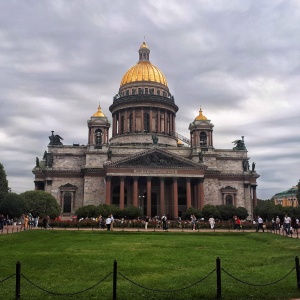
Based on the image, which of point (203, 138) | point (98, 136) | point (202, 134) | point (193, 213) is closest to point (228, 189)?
point (203, 138)

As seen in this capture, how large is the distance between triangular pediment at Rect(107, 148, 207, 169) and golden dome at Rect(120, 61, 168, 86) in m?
25.6

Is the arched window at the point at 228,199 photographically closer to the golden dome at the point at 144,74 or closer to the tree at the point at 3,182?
the golden dome at the point at 144,74

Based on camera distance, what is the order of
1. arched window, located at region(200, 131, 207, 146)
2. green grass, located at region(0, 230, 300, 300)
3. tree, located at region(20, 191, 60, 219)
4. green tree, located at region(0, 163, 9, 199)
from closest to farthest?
green grass, located at region(0, 230, 300, 300)
green tree, located at region(0, 163, 9, 199)
tree, located at region(20, 191, 60, 219)
arched window, located at region(200, 131, 207, 146)

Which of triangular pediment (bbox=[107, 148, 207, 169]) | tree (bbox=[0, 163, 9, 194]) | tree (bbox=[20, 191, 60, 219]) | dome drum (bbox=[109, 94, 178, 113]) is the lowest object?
tree (bbox=[20, 191, 60, 219])

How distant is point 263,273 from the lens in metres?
15.6

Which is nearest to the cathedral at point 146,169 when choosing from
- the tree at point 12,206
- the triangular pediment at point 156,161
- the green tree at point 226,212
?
the triangular pediment at point 156,161

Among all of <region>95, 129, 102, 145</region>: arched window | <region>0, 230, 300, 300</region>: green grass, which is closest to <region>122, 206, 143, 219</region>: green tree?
<region>95, 129, 102, 145</region>: arched window

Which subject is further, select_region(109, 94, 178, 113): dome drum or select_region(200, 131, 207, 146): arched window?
select_region(109, 94, 178, 113): dome drum

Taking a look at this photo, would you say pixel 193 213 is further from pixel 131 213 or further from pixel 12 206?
pixel 12 206

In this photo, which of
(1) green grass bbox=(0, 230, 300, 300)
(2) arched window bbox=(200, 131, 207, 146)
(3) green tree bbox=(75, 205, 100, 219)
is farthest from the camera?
(2) arched window bbox=(200, 131, 207, 146)

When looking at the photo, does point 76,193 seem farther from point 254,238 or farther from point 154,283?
point 154,283

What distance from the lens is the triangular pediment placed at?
6962 cm

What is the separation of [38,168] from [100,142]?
48.5 feet

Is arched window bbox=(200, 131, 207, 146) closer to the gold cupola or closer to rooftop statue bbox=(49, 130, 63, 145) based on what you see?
the gold cupola
